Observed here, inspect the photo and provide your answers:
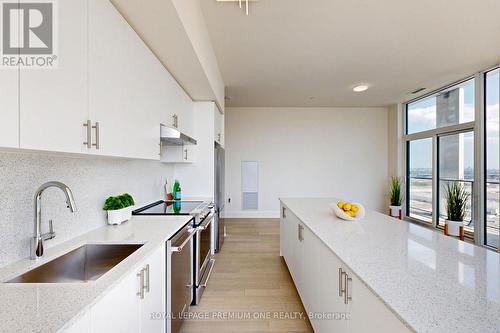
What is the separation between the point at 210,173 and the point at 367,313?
2978mm

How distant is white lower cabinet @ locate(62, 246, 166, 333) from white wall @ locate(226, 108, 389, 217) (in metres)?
5.01

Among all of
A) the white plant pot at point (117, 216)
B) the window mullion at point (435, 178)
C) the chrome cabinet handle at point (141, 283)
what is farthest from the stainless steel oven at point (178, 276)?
the window mullion at point (435, 178)

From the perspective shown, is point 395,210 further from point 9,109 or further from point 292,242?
point 9,109

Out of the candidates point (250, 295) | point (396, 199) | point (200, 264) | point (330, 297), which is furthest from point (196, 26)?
point (396, 199)

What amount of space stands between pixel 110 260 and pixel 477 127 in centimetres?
529

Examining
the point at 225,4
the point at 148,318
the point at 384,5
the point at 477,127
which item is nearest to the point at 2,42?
the point at 148,318

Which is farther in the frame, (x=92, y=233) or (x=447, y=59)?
(x=447, y=59)

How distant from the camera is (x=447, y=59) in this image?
3580 mm

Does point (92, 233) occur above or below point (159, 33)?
below

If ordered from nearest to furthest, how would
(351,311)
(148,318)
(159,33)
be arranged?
(351,311), (148,318), (159,33)

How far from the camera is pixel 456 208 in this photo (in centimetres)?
430

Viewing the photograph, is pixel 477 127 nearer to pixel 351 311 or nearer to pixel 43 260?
pixel 351 311

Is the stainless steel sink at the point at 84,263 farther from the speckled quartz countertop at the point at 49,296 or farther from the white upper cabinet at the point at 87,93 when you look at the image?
the white upper cabinet at the point at 87,93

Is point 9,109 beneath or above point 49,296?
above
